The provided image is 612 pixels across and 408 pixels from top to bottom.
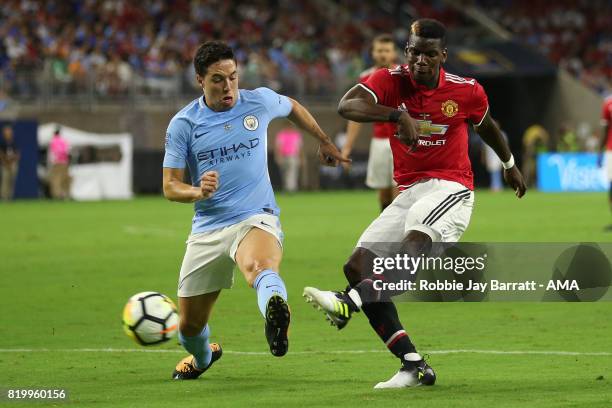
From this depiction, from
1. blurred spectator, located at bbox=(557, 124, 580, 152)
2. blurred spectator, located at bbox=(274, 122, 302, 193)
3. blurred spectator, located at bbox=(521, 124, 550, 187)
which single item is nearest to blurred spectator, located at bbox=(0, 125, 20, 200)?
blurred spectator, located at bbox=(274, 122, 302, 193)

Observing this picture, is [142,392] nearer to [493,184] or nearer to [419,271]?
[419,271]

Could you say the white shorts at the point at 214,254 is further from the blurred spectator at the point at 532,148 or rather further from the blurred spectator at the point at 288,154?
the blurred spectator at the point at 532,148

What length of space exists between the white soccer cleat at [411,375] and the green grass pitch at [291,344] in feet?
0.31

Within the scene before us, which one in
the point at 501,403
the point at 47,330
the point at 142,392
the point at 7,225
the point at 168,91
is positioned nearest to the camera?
the point at 501,403

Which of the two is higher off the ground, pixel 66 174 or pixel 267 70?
pixel 267 70

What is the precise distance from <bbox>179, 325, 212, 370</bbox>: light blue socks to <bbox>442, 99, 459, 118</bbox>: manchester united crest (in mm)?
2071

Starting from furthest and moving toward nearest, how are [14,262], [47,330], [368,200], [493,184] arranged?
[493,184]
[368,200]
[14,262]
[47,330]

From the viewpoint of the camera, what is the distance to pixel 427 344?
986 cm

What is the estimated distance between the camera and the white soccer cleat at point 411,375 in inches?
302

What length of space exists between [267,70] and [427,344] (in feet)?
89.5

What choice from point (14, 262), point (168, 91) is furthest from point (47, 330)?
point (168, 91)

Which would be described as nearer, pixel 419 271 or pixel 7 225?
pixel 419 271

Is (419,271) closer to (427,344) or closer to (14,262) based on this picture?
(427,344)

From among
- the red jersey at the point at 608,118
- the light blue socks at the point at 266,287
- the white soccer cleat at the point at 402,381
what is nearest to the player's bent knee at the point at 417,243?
the white soccer cleat at the point at 402,381
